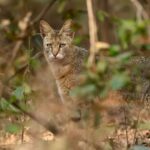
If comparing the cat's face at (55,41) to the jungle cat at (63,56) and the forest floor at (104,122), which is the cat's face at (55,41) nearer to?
the jungle cat at (63,56)

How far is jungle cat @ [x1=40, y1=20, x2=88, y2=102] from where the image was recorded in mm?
9078

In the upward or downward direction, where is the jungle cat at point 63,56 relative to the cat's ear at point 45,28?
downward

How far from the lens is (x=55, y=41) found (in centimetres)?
907

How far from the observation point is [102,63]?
487 cm

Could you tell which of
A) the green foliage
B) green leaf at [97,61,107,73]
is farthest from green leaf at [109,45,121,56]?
green leaf at [97,61,107,73]

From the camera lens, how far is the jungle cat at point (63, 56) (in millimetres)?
9078

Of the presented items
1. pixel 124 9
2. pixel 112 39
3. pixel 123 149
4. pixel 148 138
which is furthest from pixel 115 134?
pixel 124 9

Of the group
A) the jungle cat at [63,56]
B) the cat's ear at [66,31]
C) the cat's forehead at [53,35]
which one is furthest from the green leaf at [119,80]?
the cat's forehead at [53,35]

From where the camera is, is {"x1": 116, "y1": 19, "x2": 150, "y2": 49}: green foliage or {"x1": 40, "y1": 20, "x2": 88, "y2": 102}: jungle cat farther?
{"x1": 40, "y1": 20, "x2": 88, "y2": 102}: jungle cat

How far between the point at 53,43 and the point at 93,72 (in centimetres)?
424

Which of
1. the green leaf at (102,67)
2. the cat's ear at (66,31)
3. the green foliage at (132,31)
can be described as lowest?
the green leaf at (102,67)

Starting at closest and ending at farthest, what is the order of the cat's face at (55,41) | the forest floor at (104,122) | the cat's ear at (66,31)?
1. the forest floor at (104,122)
2. the cat's ear at (66,31)
3. the cat's face at (55,41)

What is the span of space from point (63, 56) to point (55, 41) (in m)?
0.27

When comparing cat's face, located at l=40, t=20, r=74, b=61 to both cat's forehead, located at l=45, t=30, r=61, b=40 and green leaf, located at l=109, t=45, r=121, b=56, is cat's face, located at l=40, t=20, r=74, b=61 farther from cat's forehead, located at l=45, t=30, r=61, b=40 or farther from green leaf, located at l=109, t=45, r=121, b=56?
green leaf, located at l=109, t=45, r=121, b=56
